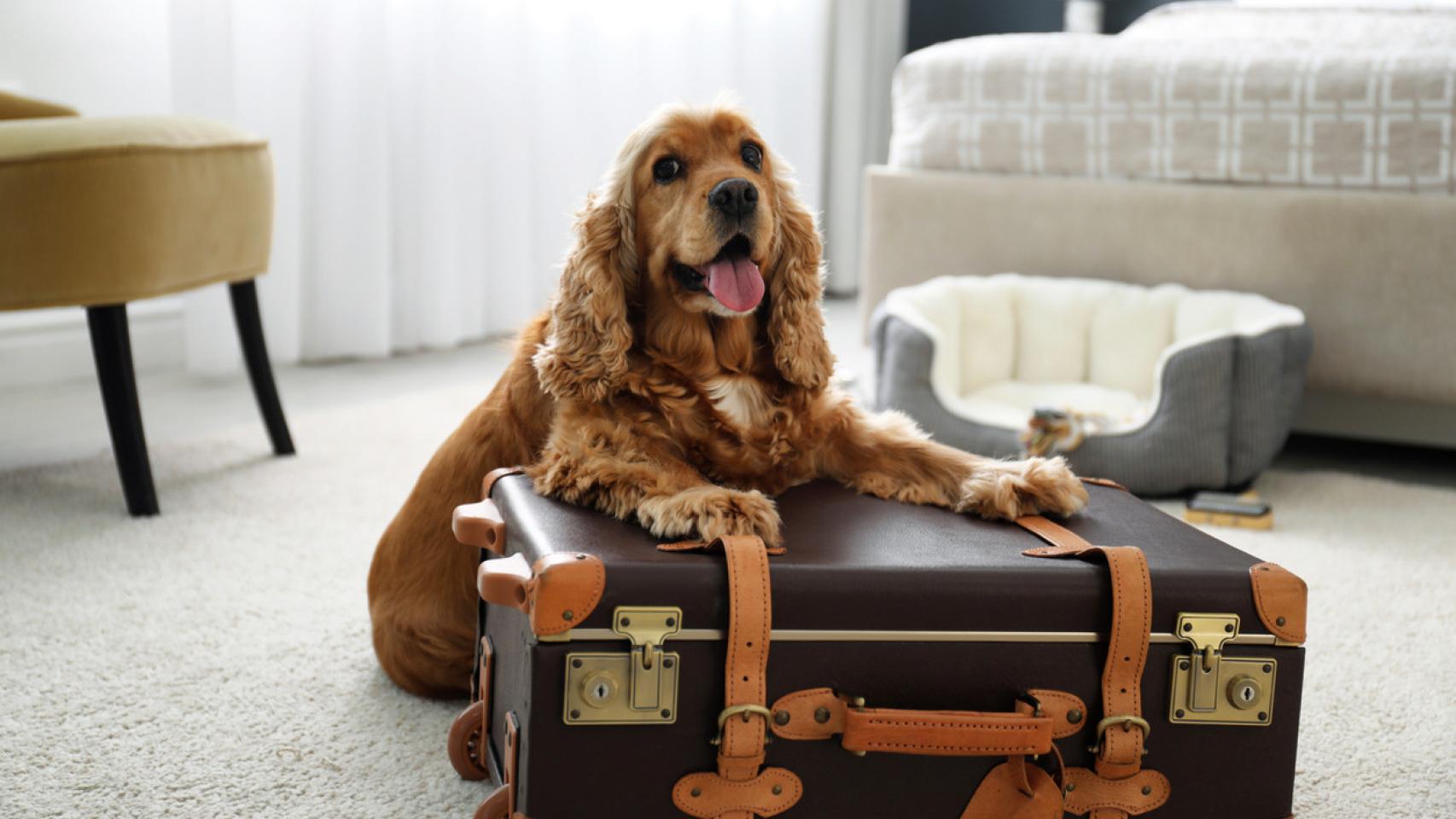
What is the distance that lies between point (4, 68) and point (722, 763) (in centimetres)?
276

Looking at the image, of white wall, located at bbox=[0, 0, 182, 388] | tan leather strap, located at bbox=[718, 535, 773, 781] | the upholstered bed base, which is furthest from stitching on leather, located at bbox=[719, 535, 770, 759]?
white wall, located at bbox=[0, 0, 182, 388]

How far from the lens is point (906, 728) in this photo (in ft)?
3.84

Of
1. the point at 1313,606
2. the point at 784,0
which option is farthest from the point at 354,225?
the point at 1313,606

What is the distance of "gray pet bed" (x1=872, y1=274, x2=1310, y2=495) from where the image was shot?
96.7 inches

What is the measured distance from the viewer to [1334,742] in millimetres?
1553

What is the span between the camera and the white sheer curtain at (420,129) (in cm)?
331

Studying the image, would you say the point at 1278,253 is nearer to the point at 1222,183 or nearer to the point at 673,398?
the point at 1222,183

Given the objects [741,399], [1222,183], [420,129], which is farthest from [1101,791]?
[420,129]

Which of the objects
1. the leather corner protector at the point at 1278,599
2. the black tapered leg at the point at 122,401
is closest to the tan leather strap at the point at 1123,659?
the leather corner protector at the point at 1278,599

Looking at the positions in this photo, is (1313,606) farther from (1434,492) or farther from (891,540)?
(891,540)

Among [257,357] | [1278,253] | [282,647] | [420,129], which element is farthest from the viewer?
[420,129]

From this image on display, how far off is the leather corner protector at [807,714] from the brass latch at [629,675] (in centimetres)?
10

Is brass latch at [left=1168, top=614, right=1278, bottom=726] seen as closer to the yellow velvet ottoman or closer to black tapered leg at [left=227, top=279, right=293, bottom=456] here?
the yellow velvet ottoman

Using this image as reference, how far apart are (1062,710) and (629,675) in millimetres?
403
